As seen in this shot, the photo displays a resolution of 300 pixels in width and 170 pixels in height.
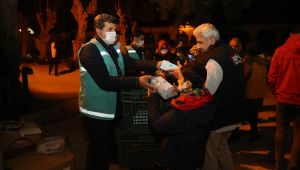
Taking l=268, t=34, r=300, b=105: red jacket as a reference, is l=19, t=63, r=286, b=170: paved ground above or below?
below

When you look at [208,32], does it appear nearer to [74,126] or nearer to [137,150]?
[137,150]

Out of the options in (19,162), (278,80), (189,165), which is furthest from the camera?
(278,80)

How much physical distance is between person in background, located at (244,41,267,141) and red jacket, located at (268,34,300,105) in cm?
150

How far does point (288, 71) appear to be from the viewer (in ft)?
16.6

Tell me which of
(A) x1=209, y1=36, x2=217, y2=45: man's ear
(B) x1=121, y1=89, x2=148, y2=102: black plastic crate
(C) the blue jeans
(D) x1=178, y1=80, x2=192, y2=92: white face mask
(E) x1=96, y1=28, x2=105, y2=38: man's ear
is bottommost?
(C) the blue jeans

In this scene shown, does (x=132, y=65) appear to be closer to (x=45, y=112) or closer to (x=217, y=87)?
(x=217, y=87)

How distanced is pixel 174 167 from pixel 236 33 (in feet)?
82.5

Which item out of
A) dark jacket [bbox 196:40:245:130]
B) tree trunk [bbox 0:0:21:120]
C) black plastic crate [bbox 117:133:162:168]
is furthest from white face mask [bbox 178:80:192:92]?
tree trunk [bbox 0:0:21:120]

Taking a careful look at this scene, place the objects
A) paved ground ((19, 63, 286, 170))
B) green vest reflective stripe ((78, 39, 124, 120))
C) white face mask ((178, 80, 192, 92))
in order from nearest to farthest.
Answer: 1. white face mask ((178, 80, 192, 92))
2. green vest reflective stripe ((78, 39, 124, 120))
3. paved ground ((19, 63, 286, 170))


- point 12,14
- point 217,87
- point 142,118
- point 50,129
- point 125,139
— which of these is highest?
point 12,14

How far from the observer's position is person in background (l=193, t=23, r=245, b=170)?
395 cm

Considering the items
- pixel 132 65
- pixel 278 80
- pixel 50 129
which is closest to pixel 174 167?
pixel 132 65

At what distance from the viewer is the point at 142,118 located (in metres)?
3.89

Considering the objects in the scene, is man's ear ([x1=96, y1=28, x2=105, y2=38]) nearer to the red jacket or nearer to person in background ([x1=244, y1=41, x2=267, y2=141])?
the red jacket
